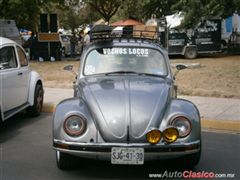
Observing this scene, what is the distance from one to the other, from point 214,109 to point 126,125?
5.15 meters

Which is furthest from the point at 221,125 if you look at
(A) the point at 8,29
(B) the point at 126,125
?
(A) the point at 8,29

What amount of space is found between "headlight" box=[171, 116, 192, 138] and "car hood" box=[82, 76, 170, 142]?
18 centimetres

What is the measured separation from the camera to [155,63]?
7.24 m

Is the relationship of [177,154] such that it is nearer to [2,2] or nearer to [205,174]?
[205,174]

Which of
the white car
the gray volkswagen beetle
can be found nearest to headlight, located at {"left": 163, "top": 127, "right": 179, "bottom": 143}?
the gray volkswagen beetle

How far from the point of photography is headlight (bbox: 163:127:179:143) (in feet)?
18.0

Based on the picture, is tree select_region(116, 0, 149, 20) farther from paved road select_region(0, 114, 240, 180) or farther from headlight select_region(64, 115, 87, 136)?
headlight select_region(64, 115, 87, 136)

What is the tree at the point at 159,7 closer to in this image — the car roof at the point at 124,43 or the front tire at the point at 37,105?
the front tire at the point at 37,105

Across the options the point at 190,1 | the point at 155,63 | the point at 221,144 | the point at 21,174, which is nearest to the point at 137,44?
the point at 155,63

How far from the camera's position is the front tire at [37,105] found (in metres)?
10.1

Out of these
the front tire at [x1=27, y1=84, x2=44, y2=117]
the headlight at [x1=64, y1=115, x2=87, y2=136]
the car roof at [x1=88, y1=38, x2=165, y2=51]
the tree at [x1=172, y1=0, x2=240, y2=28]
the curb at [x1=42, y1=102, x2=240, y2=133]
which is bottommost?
A: the curb at [x1=42, y1=102, x2=240, y2=133]

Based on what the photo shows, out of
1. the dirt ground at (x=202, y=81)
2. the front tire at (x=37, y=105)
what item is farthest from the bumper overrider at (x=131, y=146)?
the dirt ground at (x=202, y=81)

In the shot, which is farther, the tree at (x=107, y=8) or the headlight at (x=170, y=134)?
the tree at (x=107, y=8)

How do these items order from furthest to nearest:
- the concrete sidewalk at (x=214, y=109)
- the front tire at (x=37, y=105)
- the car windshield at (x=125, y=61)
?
the front tire at (x=37, y=105) < the concrete sidewalk at (x=214, y=109) < the car windshield at (x=125, y=61)
